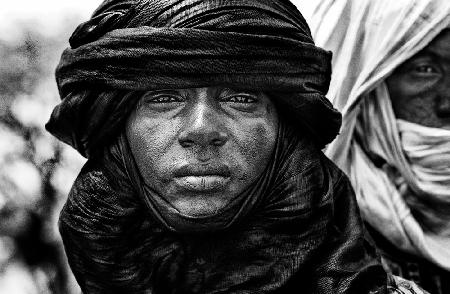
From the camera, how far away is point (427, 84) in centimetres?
349

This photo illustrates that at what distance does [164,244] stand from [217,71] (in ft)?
1.44

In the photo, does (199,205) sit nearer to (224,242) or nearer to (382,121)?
(224,242)

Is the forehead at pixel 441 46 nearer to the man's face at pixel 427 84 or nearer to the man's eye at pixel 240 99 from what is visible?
the man's face at pixel 427 84

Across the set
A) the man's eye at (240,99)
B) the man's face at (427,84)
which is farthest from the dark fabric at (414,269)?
the man's eye at (240,99)

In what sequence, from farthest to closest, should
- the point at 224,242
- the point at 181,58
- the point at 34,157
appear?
the point at 34,157, the point at 224,242, the point at 181,58

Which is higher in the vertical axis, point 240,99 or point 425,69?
point 240,99

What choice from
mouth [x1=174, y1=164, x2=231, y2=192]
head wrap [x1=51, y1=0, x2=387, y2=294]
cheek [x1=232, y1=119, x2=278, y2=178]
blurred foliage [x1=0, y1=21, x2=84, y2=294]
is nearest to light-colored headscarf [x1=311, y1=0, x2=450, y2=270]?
head wrap [x1=51, y1=0, x2=387, y2=294]

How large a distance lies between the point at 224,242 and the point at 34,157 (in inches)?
153

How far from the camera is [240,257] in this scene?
7.83 feet

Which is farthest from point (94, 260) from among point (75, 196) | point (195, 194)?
point (195, 194)

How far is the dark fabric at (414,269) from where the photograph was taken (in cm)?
351

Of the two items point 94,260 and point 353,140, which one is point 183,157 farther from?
point 353,140

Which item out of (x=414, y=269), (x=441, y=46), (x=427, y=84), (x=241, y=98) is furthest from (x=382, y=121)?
(x=241, y=98)

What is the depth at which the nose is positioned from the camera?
7.41 ft
